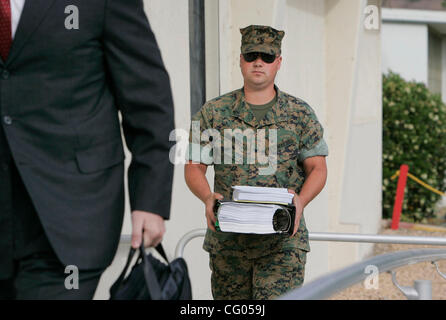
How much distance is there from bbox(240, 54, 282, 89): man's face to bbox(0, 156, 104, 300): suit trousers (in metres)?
1.39

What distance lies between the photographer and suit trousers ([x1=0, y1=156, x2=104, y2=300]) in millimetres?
1832

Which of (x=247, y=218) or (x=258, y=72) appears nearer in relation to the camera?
(x=247, y=218)

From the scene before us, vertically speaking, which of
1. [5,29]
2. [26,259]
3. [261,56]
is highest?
[261,56]

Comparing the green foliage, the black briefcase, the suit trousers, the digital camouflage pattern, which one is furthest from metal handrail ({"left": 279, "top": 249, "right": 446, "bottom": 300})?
the green foliage

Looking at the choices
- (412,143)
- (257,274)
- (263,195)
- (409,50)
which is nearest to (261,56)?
(263,195)

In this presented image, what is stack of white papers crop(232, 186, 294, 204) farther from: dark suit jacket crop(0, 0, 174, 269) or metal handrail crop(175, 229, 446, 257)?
dark suit jacket crop(0, 0, 174, 269)

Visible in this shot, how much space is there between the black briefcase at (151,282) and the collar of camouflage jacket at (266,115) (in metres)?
1.26

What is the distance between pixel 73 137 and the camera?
188cm

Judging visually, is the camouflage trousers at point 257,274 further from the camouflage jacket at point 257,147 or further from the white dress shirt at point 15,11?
the white dress shirt at point 15,11

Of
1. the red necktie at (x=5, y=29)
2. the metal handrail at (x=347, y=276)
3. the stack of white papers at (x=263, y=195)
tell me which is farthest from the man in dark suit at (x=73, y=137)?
the stack of white papers at (x=263, y=195)

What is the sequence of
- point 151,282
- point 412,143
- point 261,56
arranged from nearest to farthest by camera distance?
1. point 151,282
2. point 261,56
3. point 412,143

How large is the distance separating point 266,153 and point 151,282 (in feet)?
4.64

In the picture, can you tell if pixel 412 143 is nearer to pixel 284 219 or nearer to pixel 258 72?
pixel 258 72
